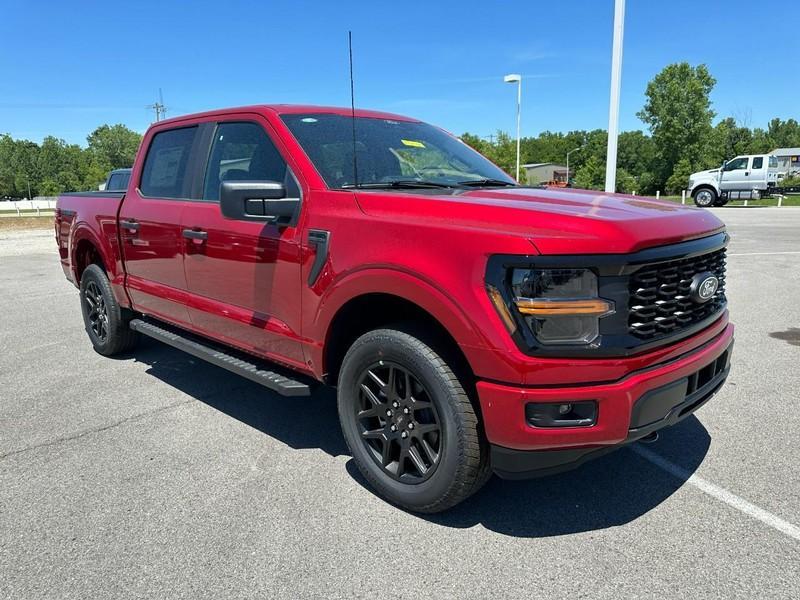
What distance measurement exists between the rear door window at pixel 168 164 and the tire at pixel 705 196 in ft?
98.7

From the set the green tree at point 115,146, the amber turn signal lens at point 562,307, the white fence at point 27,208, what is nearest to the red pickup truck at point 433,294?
the amber turn signal lens at point 562,307

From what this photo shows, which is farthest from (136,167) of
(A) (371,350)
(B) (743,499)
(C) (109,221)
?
(B) (743,499)

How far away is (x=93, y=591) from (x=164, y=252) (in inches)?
98.4

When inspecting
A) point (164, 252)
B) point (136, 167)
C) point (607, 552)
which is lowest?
point (607, 552)

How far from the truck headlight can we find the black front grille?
0.16 m

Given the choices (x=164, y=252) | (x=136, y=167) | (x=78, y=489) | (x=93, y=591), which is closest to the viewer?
(x=93, y=591)

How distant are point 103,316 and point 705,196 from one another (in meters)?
30.6

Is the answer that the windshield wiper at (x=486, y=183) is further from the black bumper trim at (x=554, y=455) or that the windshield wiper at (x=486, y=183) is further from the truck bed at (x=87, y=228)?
the truck bed at (x=87, y=228)

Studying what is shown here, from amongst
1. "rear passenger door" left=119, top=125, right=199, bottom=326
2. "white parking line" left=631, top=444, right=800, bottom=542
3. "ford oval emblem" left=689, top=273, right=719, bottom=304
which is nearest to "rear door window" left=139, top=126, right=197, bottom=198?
"rear passenger door" left=119, top=125, right=199, bottom=326

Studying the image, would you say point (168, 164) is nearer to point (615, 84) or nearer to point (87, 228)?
point (87, 228)

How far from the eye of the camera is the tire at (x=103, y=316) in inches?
210

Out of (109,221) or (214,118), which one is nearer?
(214,118)

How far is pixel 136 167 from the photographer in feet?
16.3

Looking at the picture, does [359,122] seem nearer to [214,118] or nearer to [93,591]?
[214,118]
